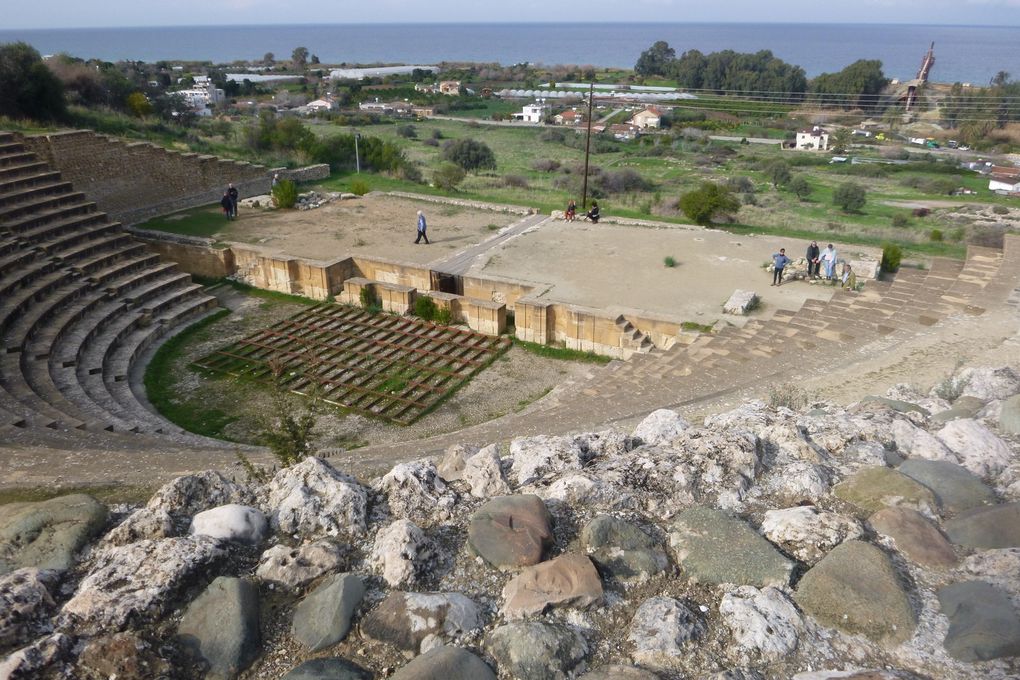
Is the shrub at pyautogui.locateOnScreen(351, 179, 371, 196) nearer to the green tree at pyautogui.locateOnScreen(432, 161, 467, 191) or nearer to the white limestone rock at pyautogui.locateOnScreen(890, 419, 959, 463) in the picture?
the green tree at pyautogui.locateOnScreen(432, 161, 467, 191)

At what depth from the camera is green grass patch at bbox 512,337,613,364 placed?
42.8 feet

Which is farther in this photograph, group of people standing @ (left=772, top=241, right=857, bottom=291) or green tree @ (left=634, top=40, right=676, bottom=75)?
green tree @ (left=634, top=40, right=676, bottom=75)

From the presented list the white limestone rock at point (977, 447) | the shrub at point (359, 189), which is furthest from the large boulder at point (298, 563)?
the shrub at point (359, 189)

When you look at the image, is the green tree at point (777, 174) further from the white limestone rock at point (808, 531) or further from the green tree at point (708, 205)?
the white limestone rock at point (808, 531)

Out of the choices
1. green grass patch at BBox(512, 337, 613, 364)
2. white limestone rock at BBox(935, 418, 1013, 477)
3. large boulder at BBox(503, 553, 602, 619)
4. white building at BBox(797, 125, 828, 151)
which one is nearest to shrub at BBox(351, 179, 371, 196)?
green grass patch at BBox(512, 337, 613, 364)

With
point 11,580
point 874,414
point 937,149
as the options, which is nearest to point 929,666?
point 874,414

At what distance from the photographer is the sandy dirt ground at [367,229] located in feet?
56.6

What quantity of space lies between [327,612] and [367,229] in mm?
17173

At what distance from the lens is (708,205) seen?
1923 centimetres

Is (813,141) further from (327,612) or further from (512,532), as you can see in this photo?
(327,612)

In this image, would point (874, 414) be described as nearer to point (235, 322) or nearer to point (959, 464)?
point (959, 464)

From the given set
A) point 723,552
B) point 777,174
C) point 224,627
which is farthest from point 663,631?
point 777,174

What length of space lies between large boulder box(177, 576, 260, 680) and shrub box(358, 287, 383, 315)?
40.9 feet

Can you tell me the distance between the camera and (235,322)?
14812 millimetres
